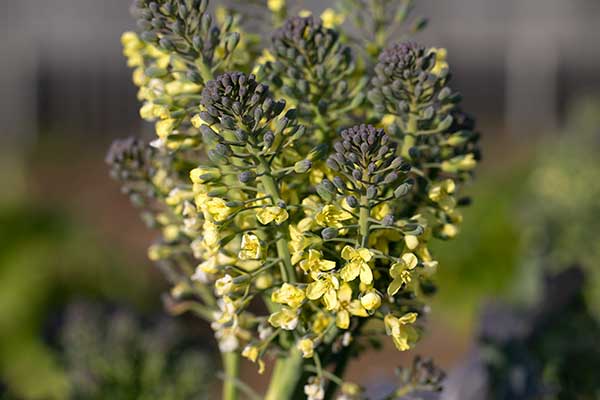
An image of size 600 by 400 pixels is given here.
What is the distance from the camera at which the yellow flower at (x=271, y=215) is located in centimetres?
60

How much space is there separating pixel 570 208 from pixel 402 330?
1.82 metres

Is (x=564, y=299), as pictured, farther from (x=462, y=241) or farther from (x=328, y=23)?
(x=462, y=241)

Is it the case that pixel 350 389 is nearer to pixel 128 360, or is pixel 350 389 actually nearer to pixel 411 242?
pixel 411 242

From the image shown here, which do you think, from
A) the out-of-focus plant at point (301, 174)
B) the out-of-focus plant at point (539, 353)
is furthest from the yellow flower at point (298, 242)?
the out-of-focus plant at point (539, 353)

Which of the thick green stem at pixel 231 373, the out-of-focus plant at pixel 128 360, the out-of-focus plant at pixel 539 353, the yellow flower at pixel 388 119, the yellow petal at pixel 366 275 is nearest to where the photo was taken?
the yellow petal at pixel 366 275

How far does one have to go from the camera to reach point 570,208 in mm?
2312

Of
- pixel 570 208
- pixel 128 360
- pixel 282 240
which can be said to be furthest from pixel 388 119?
pixel 570 208

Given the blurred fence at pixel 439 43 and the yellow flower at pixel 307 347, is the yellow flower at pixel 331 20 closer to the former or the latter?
the yellow flower at pixel 307 347

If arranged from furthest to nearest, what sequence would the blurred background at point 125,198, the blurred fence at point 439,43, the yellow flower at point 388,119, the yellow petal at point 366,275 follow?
the blurred fence at point 439,43
the blurred background at point 125,198
the yellow flower at point 388,119
the yellow petal at point 366,275

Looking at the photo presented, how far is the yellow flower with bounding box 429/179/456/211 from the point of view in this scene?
2.17 ft

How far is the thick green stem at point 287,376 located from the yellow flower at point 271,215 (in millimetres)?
145

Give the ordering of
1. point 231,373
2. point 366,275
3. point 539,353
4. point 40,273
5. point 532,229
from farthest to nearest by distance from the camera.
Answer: point 40,273, point 532,229, point 539,353, point 231,373, point 366,275

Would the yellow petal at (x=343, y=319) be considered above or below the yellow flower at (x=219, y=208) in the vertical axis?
below

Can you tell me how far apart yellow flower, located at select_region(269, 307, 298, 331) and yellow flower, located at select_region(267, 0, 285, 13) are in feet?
1.01
